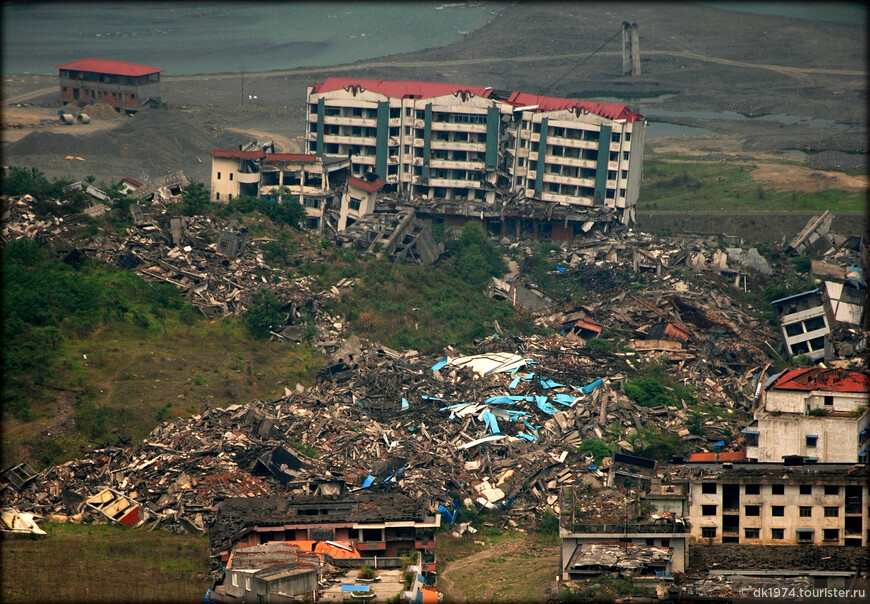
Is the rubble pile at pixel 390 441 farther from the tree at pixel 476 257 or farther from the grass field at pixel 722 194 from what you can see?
the grass field at pixel 722 194

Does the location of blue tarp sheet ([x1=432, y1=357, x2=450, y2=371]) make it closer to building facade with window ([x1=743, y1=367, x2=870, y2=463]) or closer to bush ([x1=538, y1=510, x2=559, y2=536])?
bush ([x1=538, y1=510, x2=559, y2=536])

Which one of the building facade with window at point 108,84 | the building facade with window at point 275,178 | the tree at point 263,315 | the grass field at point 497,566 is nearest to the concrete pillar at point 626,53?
the building facade with window at point 108,84

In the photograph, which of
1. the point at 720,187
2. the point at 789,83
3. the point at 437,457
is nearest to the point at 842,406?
the point at 437,457

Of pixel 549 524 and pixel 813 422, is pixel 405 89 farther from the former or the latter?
pixel 813 422

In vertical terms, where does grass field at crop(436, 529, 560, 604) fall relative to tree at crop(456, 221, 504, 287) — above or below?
below

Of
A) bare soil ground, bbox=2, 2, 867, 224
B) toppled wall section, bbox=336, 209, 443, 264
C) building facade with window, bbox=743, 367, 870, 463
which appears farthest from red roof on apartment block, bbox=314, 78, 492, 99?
building facade with window, bbox=743, 367, 870, 463

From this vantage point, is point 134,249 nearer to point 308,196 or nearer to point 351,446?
point 308,196
